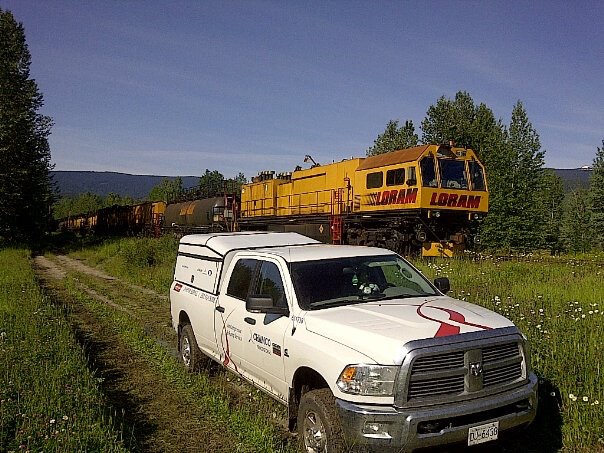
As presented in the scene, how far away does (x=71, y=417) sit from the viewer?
5.18 m

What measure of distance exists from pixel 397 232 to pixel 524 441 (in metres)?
12.7

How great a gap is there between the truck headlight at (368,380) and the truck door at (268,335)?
1018mm

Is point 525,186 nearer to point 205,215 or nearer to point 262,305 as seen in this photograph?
point 205,215

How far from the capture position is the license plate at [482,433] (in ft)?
13.4

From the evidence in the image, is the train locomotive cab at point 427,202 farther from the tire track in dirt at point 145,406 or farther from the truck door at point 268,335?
the truck door at point 268,335

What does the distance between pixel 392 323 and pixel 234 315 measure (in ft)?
7.77

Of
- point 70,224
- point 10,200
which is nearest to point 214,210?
point 10,200

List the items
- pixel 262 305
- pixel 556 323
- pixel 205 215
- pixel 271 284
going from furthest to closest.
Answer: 1. pixel 205 215
2. pixel 556 323
3. pixel 271 284
4. pixel 262 305

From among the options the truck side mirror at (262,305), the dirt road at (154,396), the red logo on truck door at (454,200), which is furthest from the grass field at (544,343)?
the red logo on truck door at (454,200)

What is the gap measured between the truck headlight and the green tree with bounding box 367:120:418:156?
54340 millimetres

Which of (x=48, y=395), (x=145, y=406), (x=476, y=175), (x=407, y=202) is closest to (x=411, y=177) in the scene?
(x=407, y=202)

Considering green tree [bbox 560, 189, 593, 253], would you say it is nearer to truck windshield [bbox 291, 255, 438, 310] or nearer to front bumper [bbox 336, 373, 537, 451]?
truck windshield [bbox 291, 255, 438, 310]

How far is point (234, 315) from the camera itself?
248 inches

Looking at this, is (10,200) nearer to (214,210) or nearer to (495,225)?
(214,210)
